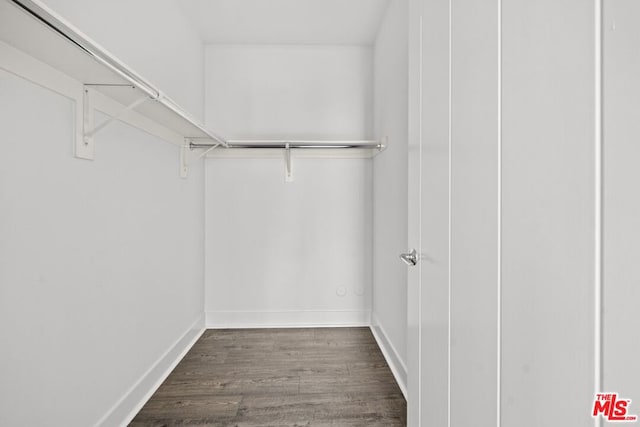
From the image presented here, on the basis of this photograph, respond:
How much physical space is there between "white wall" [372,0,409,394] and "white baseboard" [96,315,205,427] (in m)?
1.39

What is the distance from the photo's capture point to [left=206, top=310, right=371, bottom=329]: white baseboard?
3115 mm

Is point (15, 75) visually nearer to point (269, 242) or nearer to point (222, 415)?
point (222, 415)

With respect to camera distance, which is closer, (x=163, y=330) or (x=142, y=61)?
(x=142, y=61)

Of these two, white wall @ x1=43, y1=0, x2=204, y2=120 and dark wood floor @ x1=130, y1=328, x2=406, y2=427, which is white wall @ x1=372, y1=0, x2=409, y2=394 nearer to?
dark wood floor @ x1=130, y1=328, x2=406, y2=427

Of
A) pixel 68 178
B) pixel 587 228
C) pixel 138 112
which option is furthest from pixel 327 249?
pixel 587 228

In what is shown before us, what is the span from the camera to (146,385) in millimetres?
1951

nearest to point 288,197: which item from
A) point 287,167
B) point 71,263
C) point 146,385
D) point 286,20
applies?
point 287,167

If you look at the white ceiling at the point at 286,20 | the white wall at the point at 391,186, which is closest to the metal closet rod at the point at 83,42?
the white wall at the point at 391,186

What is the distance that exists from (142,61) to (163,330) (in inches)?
60.2

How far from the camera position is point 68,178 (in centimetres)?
132

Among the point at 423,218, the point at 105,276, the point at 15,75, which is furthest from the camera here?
the point at 105,276

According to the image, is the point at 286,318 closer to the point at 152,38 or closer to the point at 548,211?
the point at 152,38

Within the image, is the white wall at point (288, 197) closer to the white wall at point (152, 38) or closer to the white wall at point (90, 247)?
the white wall at point (152, 38)

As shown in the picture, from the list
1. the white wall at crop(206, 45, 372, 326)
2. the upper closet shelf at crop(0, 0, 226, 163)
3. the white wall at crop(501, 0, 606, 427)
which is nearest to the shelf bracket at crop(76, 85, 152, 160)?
the upper closet shelf at crop(0, 0, 226, 163)
